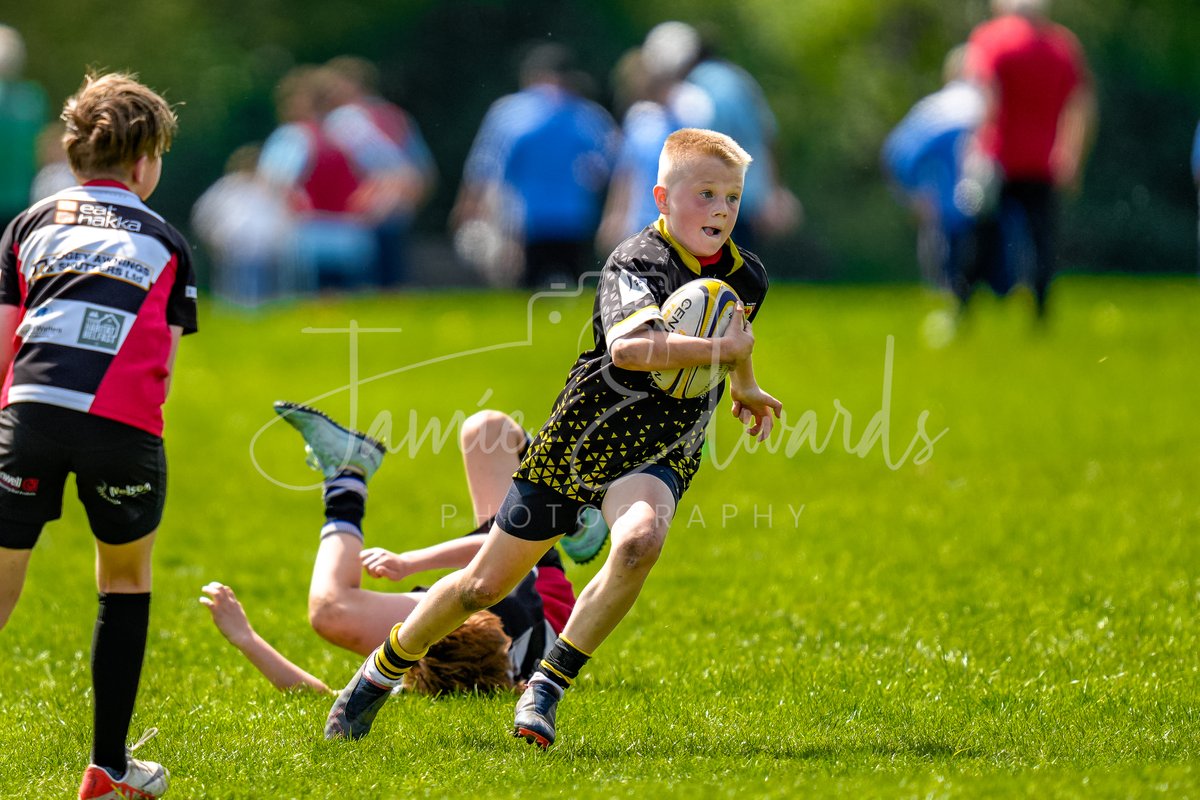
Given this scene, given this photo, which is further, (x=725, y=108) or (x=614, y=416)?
(x=725, y=108)

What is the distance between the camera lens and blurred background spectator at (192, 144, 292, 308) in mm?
21297

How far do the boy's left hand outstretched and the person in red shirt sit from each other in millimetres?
8727

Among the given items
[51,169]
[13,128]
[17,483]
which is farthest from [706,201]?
[51,169]

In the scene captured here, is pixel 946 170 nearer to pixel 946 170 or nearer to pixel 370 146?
pixel 946 170

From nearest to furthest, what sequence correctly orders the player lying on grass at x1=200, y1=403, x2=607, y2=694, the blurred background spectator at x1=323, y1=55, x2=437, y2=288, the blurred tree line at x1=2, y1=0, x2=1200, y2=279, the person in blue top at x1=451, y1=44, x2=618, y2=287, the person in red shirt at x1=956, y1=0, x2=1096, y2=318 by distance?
the player lying on grass at x1=200, y1=403, x2=607, y2=694 → the person in red shirt at x1=956, y1=0, x2=1096, y2=318 → the person in blue top at x1=451, y1=44, x2=618, y2=287 → the blurred background spectator at x1=323, y1=55, x2=437, y2=288 → the blurred tree line at x1=2, y1=0, x2=1200, y2=279

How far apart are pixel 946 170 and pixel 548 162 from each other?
12.9ft

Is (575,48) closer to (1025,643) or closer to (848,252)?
(848,252)

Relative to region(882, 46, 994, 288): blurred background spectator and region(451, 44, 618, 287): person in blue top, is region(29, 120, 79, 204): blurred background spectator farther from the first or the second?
region(882, 46, 994, 288): blurred background spectator

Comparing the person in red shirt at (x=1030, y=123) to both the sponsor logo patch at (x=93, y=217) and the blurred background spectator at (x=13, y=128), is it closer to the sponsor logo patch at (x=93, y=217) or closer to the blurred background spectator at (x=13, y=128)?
the blurred background spectator at (x=13, y=128)

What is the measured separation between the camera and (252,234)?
69.8ft

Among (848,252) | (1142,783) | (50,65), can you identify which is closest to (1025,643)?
(1142,783)

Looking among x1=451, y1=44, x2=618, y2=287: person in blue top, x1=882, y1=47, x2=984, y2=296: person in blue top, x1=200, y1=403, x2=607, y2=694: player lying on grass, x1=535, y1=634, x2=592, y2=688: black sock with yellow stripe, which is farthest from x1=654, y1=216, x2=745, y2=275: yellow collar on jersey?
x1=451, y1=44, x2=618, y2=287: person in blue top

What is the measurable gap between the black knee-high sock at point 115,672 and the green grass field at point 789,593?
21 centimetres

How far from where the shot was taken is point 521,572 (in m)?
4.66
